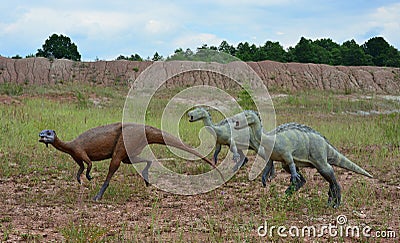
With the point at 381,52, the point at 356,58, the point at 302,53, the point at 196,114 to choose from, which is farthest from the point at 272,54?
the point at 196,114

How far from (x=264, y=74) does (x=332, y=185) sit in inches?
1110

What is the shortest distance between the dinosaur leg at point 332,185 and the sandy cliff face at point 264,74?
24865mm

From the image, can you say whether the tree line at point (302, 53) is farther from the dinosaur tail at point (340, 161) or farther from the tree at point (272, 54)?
the dinosaur tail at point (340, 161)

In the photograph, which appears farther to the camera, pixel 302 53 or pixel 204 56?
pixel 302 53

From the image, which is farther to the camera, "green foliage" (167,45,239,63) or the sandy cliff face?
the sandy cliff face


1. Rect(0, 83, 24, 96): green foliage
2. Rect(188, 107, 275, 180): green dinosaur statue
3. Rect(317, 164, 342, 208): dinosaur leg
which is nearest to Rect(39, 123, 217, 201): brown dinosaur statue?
Rect(188, 107, 275, 180): green dinosaur statue

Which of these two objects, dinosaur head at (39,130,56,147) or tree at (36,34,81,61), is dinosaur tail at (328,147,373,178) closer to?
dinosaur head at (39,130,56,147)

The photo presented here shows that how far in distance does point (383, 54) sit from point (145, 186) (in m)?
41.7

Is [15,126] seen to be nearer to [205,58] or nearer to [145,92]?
[145,92]

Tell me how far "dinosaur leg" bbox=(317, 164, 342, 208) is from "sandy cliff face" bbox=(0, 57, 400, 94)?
2486cm

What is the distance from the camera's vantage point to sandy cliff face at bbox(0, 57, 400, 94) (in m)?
30.6

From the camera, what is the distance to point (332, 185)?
498cm

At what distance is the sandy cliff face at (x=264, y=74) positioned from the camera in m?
30.6

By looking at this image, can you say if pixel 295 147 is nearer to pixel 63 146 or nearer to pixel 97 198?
pixel 97 198
